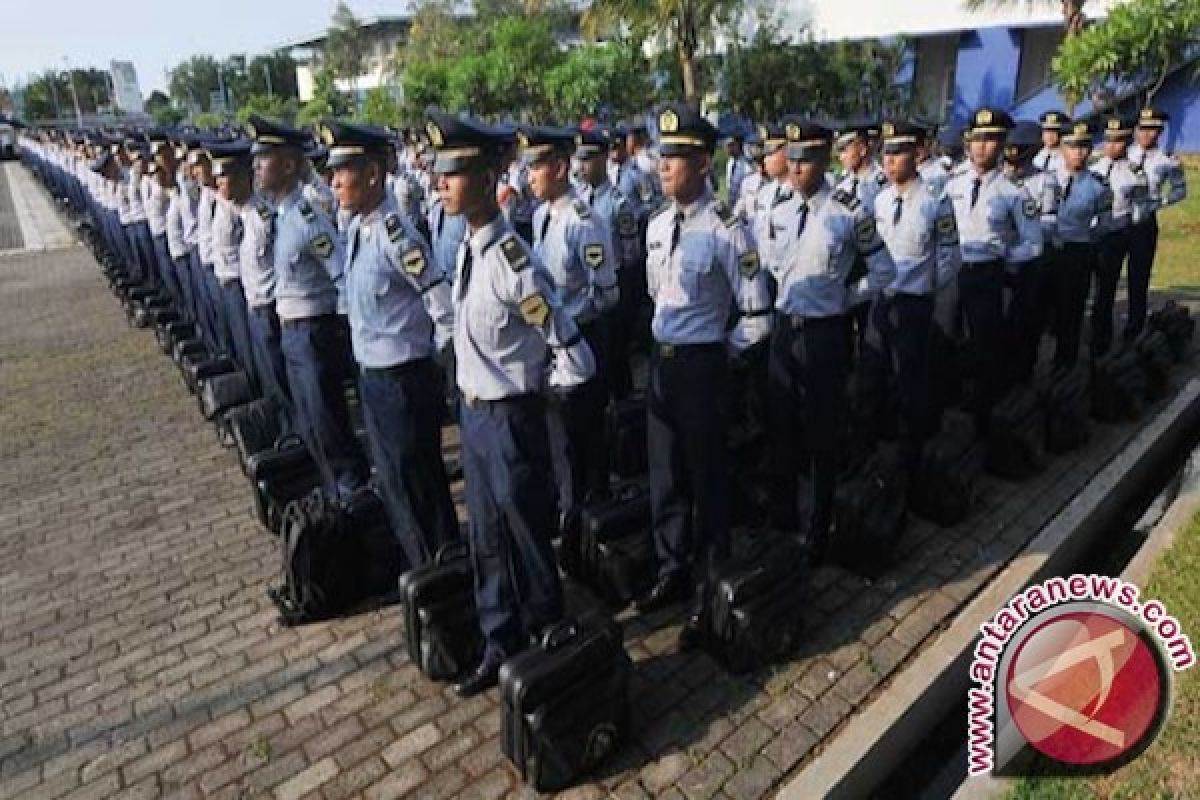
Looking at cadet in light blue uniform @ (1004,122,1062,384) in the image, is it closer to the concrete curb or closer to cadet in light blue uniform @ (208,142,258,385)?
the concrete curb

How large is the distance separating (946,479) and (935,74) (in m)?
26.5

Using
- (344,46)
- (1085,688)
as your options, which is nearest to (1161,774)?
(1085,688)

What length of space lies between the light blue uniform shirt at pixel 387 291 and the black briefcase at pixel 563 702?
1.49 metres

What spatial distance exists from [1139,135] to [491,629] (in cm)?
783

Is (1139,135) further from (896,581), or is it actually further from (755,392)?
(896,581)

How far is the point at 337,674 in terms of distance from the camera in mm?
3986

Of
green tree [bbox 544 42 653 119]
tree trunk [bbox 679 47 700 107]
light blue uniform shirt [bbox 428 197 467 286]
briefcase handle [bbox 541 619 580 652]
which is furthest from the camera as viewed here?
green tree [bbox 544 42 653 119]

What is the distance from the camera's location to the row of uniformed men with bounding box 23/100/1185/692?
10.9 ft

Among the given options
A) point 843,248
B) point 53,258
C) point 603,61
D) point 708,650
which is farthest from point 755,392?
point 603,61

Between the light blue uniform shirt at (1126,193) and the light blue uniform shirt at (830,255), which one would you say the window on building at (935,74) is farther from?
the light blue uniform shirt at (830,255)

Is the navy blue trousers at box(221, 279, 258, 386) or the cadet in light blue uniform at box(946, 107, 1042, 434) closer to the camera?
the cadet in light blue uniform at box(946, 107, 1042, 434)

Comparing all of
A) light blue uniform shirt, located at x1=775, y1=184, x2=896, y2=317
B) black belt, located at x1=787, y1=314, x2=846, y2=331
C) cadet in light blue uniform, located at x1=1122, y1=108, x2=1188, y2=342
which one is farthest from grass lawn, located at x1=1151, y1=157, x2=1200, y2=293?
black belt, located at x1=787, y1=314, x2=846, y2=331

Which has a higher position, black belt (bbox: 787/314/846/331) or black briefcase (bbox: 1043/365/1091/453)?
black belt (bbox: 787/314/846/331)

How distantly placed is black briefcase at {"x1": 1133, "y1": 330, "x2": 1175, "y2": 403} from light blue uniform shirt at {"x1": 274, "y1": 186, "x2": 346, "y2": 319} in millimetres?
6025
